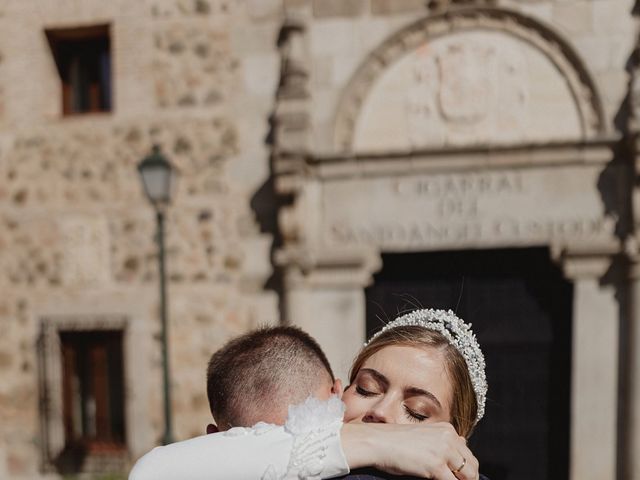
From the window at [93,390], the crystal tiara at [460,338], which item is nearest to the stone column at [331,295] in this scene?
the window at [93,390]

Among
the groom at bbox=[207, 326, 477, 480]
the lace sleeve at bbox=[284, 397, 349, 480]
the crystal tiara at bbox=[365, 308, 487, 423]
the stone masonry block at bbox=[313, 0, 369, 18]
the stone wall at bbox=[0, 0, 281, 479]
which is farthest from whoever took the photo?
the stone wall at bbox=[0, 0, 281, 479]

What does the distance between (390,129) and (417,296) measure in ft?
5.42

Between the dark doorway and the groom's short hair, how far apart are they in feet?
13.1

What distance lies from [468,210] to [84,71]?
4.38 metres

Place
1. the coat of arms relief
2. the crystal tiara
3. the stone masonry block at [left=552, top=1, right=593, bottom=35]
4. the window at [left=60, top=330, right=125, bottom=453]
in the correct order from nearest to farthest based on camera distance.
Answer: the crystal tiara → the stone masonry block at [left=552, top=1, right=593, bottom=35] → the coat of arms relief → the window at [left=60, top=330, right=125, bottom=453]

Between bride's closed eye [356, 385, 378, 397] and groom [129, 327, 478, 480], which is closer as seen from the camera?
groom [129, 327, 478, 480]

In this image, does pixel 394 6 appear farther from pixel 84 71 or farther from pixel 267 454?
pixel 267 454

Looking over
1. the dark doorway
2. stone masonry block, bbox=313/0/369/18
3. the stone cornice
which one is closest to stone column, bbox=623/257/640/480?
the dark doorway

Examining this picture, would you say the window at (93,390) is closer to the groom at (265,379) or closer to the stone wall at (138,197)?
the stone wall at (138,197)

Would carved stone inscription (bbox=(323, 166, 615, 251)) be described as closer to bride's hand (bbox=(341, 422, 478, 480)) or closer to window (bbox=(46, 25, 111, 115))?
window (bbox=(46, 25, 111, 115))

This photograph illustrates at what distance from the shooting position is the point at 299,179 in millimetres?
5172

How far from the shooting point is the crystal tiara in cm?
Result: 163

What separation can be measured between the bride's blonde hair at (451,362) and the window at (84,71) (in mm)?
5377

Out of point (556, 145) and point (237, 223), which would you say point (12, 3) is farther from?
point (556, 145)
